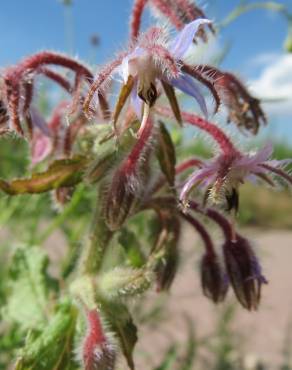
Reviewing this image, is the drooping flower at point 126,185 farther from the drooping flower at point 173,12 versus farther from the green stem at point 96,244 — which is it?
the drooping flower at point 173,12

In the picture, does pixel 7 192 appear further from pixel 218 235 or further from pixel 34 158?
pixel 218 235

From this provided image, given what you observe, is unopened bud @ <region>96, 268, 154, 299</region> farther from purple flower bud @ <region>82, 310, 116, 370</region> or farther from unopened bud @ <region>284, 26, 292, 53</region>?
unopened bud @ <region>284, 26, 292, 53</region>

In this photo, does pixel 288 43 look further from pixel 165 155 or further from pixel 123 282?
pixel 123 282

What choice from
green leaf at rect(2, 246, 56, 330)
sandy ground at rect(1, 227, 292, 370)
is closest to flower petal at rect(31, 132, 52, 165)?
green leaf at rect(2, 246, 56, 330)

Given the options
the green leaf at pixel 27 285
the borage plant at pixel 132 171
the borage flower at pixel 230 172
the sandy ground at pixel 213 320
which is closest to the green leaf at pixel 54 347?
the borage plant at pixel 132 171

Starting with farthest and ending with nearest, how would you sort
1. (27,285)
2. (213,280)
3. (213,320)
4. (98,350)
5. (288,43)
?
(213,320) < (288,43) < (27,285) < (213,280) < (98,350)

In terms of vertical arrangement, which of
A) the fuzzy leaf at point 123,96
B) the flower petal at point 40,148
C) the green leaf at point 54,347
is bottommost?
the green leaf at point 54,347

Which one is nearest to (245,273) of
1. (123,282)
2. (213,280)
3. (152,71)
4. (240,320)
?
(213,280)
